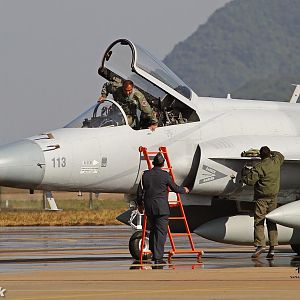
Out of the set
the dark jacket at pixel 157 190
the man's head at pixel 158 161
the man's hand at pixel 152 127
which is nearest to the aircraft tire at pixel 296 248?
the man's hand at pixel 152 127

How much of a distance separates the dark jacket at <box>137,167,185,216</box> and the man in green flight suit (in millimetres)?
1698

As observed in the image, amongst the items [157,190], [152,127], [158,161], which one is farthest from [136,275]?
[152,127]

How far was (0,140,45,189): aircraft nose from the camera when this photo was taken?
17578mm

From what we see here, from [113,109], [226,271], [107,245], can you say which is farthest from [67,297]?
[107,245]

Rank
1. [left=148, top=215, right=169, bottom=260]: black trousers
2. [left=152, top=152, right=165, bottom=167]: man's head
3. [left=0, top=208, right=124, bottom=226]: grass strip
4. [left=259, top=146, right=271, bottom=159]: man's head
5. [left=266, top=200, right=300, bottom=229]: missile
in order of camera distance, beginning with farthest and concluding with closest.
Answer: [left=0, top=208, right=124, bottom=226]: grass strip, [left=259, top=146, right=271, bottom=159]: man's head, [left=266, top=200, right=300, bottom=229]: missile, [left=152, top=152, right=165, bottom=167]: man's head, [left=148, top=215, right=169, bottom=260]: black trousers

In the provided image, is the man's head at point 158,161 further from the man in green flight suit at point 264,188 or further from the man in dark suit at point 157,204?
the man in green flight suit at point 264,188

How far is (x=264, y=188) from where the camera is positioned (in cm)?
1902

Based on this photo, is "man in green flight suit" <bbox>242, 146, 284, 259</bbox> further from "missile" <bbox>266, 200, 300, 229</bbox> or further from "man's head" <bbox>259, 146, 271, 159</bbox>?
"missile" <bbox>266, 200, 300, 229</bbox>

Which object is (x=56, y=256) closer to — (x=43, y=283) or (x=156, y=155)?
(x=156, y=155)

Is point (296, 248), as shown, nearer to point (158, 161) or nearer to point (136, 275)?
point (158, 161)

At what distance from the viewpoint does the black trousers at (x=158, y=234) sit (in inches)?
→ 687

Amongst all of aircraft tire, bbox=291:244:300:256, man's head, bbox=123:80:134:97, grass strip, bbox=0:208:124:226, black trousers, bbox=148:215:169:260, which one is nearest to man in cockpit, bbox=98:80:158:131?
man's head, bbox=123:80:134:97

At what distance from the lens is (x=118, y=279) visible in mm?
14773

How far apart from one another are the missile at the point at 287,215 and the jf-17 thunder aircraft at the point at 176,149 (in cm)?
2
